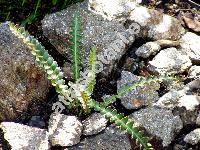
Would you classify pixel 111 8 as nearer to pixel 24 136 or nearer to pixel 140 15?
pixel 140 15

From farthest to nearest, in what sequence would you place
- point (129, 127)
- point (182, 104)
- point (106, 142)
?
point (182, 104)
point (106, 142)
point (129, 127)

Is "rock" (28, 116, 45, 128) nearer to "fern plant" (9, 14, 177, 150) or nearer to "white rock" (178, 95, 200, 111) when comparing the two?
"fern plant" (9, 14, 177, 150)

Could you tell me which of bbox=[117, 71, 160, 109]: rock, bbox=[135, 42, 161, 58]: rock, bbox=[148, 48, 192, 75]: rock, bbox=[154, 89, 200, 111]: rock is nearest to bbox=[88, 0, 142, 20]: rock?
bbox=[135, 42, 161, 58]: rock

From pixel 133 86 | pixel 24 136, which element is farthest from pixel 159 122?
pixel 24 136

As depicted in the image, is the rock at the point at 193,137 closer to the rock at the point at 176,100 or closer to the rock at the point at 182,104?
the rock at the point at 182,104

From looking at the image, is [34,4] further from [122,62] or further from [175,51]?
[175,51]

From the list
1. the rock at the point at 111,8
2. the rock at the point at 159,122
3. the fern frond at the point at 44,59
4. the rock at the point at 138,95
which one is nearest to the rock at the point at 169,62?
the rock at the point at 138,95

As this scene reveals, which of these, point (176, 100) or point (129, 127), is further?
point (176, 100)
